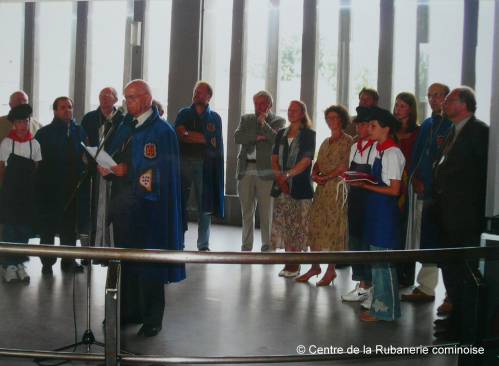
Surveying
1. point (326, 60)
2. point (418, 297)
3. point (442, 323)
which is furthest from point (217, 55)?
point (442, 323)

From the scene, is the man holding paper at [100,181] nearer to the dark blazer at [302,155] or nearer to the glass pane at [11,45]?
the glass pane at [11,45]

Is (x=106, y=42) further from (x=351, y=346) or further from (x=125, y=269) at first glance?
(x=351, y=346)

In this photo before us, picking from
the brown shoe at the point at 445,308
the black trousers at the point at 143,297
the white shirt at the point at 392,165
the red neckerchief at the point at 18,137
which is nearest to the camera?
the black trousers at the point at 143,297

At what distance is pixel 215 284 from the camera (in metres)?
4.01

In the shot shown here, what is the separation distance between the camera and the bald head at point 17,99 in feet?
12.6

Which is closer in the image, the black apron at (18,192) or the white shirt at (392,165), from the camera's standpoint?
the white shirt at (392,165)

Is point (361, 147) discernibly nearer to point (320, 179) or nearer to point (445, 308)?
point (320, 179)

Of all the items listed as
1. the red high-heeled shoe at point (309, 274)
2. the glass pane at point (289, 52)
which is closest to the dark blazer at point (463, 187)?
the red high-heeled shoe at point (309, 274)

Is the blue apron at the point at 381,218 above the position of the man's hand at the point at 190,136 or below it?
below

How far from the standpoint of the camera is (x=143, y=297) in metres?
3.10

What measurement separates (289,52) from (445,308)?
5.59 feet

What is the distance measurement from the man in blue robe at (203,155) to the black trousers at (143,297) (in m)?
0.72

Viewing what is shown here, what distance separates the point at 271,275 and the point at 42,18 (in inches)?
81.5

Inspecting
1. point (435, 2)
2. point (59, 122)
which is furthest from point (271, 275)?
point (435, 2)
